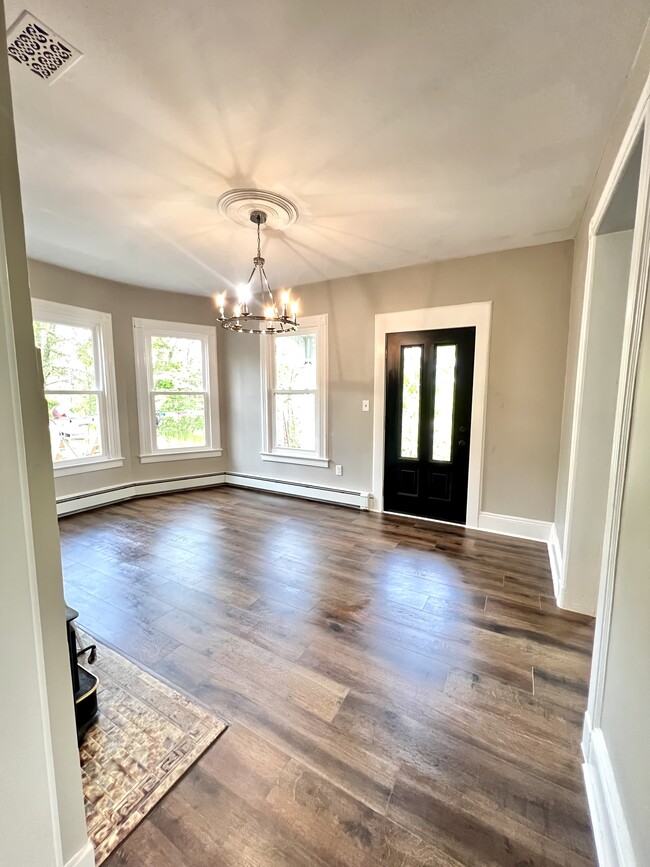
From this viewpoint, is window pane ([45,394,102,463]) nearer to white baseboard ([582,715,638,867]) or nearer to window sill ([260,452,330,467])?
window sill ([260,452,330,467])

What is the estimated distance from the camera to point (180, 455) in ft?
16.0

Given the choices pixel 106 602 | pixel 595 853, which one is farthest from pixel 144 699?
pixel 595 853

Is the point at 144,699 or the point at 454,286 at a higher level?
the point at 454,286

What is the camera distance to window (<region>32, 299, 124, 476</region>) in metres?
3.78

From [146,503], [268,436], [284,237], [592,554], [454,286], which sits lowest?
[146,503]

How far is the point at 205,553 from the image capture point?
9.84 feet

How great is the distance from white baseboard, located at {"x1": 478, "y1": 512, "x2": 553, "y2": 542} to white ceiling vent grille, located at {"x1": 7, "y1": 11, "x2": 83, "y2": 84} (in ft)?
13.2

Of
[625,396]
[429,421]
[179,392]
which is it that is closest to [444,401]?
[429,421]

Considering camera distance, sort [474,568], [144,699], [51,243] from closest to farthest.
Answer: [144,699], [474,568], [51,243]

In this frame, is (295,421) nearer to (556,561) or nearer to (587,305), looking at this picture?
(556,561)

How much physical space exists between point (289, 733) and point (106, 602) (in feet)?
5.18

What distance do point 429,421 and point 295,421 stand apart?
1780 millimetres

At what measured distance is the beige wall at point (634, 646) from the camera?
0.88 metres

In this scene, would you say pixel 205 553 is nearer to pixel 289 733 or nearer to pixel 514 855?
pixel 289 733
